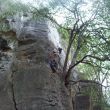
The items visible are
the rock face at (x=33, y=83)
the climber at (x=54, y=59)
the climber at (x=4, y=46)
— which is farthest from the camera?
the climber at (x=4, y=46)

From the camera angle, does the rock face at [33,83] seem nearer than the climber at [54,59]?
Yes

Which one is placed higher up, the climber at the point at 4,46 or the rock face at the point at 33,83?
the climber at the point at 4,46

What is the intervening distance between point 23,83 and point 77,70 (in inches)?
101

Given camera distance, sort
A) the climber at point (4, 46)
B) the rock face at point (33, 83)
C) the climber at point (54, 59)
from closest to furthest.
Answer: the rock face at point (33, 83)
the climber at point (54, 59)
the climber at point (4, 46)

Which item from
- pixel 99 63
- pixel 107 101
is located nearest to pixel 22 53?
pixel 99 63

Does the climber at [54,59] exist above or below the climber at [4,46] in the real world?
below

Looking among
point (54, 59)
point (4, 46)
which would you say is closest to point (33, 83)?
point (54, 59)

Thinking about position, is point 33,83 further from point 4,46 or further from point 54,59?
point 4,46

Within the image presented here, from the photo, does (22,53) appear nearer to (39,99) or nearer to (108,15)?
(39,99)

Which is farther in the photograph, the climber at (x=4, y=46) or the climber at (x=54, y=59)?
the climber at (x=4, y=46)

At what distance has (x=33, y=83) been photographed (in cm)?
639

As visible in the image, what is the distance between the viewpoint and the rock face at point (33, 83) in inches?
246

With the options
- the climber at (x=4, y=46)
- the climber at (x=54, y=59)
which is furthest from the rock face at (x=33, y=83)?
the climber at (x=4, y=46)

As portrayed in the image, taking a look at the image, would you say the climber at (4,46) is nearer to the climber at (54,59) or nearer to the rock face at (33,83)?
the rock face at (33,83)
